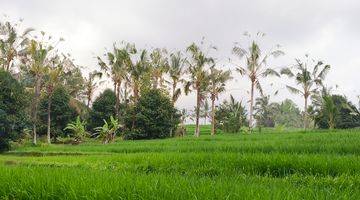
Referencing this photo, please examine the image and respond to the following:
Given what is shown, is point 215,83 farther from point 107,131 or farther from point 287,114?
point 287,114

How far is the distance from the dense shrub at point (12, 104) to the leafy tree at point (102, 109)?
1282 cm

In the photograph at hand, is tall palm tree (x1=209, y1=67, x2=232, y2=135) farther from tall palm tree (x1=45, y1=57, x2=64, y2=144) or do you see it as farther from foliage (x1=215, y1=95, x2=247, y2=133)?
tall palm tree (x1=45, y1=57, x2=64, y2=144)

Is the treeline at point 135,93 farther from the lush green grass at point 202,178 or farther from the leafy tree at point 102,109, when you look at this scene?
the lush green grass at point 202,178

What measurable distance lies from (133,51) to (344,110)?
1971 centimetres

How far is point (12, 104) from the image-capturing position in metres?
25.3

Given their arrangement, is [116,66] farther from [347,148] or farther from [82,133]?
[347,148]

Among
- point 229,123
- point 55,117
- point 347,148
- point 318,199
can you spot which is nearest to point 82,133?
point 55,117

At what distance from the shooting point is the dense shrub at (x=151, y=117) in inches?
1372

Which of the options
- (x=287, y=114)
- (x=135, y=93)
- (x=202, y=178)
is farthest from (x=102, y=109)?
(x=287, y=114)

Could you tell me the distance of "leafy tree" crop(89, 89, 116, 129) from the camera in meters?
38.8

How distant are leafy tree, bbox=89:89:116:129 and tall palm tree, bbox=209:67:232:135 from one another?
29.1 ft

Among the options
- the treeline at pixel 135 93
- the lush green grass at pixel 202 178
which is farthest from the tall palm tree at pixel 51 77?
the lush green grass at pixel 202 178

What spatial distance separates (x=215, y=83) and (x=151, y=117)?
21.5 feet

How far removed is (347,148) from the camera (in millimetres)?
12078
